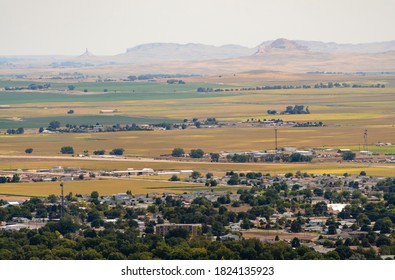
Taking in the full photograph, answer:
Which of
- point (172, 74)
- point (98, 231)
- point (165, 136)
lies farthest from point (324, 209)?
point (172, 74)

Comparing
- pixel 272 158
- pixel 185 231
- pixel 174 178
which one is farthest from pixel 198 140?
pixel 185 231

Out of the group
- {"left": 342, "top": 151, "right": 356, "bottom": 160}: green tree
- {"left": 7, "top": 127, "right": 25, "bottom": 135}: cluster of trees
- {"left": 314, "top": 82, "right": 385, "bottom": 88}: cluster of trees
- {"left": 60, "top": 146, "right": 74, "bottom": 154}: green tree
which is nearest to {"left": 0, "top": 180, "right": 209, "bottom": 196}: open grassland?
{"left": 342, "top": 151, "right": 356, "bottom": 160}: green tree

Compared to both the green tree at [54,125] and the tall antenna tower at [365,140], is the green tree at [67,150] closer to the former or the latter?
the tall antenna tower at [365,140]

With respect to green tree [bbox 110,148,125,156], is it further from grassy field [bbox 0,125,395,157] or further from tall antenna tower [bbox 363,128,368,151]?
tall antenna tower [bbox 363,128,368,151]

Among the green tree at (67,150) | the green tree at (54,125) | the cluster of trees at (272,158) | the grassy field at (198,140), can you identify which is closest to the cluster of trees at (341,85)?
the grassy field at (198,140)

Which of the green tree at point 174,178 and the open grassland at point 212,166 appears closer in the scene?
the green tree at point 174,178

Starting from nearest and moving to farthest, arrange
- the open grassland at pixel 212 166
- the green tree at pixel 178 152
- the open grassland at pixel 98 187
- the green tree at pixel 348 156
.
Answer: the open grassland at pixel 98 187 → the open grassland at pixel 212 166 → the green tree at pixel 348 156 → the green tree at pixel 178 152

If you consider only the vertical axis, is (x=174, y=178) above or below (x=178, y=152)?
above

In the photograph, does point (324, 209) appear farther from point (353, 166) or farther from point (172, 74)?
point (172, 74)

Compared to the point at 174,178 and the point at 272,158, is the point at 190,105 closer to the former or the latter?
the point at 272,158
